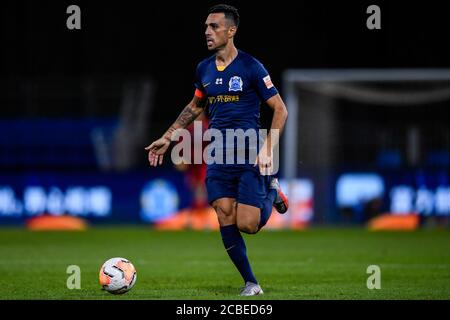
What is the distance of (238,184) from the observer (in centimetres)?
847

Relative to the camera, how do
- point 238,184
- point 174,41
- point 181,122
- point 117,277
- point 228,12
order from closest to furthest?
point 117,277 < point 238,184 < point 228,12 < point 181,122 < point 174,41

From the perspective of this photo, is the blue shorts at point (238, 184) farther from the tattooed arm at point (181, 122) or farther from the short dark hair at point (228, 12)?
the short dark hair at point (228, 12)

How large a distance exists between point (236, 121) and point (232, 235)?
3.30 ft

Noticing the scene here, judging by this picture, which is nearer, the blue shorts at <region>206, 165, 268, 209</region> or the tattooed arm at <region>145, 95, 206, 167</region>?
the blue shorts at <region>206, 165, 268, 209</region>

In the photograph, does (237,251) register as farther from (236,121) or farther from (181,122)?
(181,122)

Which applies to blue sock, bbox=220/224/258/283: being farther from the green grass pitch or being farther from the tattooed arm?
the tattooed arm

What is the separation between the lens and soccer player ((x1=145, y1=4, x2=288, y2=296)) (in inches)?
330

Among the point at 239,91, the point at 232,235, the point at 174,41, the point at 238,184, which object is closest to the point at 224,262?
the point at 232,235

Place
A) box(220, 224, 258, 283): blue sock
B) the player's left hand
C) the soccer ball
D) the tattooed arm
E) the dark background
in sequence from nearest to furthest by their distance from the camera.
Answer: the player's left hand, the soccer ball, box(220, 224, 258, 283): blue sock, the tattooed arm, the dark background

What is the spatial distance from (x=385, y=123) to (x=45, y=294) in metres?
15.6

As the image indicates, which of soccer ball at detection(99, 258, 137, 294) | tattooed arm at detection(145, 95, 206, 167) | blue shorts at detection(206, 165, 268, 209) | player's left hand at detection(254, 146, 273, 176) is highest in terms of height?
tattooed arm at detection(145, 95, 206, 167)

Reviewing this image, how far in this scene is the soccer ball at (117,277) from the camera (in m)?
8.34

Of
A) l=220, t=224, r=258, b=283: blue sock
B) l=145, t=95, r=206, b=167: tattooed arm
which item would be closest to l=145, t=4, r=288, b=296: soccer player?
l=220, t=224, r=258, b=283: blue sock

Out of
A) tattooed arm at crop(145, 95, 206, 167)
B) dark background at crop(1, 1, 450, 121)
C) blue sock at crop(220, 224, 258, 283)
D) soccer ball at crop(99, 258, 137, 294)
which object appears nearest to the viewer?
soccer ball at crop(99, 258, 137, 294)
